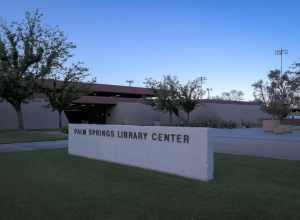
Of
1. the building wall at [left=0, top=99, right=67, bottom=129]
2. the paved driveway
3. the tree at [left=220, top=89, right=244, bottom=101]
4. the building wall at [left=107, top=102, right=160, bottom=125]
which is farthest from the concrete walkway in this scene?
the tree at [left=220, top=89, right=244, bottom=101]

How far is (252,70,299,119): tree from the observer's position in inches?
1398

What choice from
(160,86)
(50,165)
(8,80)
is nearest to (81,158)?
(50,165)

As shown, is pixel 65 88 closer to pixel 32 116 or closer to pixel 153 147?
pixel 32 116

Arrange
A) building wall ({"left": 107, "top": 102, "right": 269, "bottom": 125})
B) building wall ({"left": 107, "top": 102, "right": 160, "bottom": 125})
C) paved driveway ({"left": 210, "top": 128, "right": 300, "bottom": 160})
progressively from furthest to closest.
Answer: building wall ({"left": 107, "top": 102, "right": 269, "bottom": 125}), building wall ({"left": 107, "top": 102, "right": 160, "bottom": 125}), paved driveway ({"left": 210, "top": 128, "right": 300, "bottom": 160})

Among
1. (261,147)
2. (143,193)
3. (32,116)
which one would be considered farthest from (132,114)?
(143,193)

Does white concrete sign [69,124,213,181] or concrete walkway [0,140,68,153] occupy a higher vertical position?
white concrete sign [69,124,213,181]

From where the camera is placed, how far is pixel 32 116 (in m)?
36.0

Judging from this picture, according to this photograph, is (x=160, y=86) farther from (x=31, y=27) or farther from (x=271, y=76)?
(x=31, y=27)

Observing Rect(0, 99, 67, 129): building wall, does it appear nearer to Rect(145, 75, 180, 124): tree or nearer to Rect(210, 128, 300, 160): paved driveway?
Rect(145, 75, 180, 124): tree

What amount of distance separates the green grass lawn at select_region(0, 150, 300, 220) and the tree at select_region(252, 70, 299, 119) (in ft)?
87.5

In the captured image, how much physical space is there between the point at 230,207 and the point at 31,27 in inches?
1053

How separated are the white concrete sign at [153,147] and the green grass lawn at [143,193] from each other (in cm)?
37

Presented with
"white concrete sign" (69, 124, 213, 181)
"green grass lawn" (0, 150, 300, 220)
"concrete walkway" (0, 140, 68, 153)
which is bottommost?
"concrete walkway" (0, 140, 68, 153)

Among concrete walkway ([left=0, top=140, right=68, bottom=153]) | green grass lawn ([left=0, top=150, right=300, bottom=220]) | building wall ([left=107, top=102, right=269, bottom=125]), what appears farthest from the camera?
building wall ([left=107, top=102, right=269, bottom=125])
